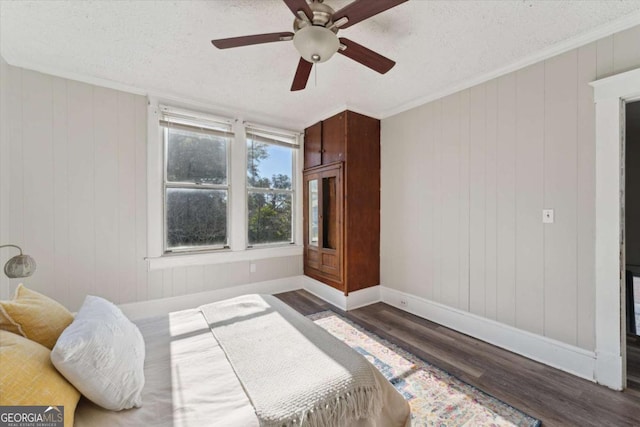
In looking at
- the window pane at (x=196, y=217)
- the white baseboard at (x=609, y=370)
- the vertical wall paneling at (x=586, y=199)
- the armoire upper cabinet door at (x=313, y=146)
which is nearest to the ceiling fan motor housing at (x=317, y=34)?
the vertical wall paneling at (x=586, y=199)

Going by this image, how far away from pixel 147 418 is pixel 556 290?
289cm

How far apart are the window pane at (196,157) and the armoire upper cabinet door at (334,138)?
4.58 feet

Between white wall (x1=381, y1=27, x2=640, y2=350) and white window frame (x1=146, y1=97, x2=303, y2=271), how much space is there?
173 cm

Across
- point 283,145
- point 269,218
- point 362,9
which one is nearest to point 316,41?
point 362,9

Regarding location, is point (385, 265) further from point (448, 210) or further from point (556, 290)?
point (556, 290)

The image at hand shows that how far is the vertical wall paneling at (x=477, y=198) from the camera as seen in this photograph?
2.66 m

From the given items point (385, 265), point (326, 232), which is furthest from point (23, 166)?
point (385, 265)

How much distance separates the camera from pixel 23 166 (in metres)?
2.46

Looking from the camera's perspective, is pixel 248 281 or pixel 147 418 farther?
pixel 248 281

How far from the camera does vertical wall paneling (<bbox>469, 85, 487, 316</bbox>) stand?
2.66 m

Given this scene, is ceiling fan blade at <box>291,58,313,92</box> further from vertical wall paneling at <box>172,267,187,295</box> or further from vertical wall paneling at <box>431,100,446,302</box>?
vertical wall paneling at <box>172,267,187,295</box>

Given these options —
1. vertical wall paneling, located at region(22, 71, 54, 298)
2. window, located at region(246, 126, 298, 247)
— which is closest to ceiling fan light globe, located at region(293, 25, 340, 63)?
window, located at region(246, 126, 298, 247)

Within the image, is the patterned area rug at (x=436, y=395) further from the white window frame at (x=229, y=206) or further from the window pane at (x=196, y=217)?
the window pane at (x=196, y=217)

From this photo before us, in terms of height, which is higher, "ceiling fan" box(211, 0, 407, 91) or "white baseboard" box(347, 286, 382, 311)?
"ceiling fan" box(211, 0, 407, 91)
